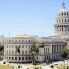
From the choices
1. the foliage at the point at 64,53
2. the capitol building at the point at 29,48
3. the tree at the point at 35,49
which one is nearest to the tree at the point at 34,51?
the tree at the point at 35,49

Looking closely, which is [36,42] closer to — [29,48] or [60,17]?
[29,48]

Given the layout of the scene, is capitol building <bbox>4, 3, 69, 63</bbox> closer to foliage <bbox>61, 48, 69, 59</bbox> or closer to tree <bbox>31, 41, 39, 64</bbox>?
tree <bbox>31, 41, 39, 64</bbox>

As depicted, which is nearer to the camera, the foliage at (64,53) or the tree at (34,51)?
the tree at (34,51)

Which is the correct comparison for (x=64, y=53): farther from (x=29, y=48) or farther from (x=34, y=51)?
(x=29, y=48)

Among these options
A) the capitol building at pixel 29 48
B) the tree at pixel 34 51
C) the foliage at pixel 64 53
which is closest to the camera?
the tree at pixel 34 51

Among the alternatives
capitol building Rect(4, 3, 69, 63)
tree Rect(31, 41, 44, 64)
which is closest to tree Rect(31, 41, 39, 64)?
tree Rect(31, 41, 44, 64)

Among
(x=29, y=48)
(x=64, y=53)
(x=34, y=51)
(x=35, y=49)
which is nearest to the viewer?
(x=35, y=49)

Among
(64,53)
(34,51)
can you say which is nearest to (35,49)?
(34,51)

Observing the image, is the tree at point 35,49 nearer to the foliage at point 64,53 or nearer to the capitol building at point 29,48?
the capitol building at point 29,48

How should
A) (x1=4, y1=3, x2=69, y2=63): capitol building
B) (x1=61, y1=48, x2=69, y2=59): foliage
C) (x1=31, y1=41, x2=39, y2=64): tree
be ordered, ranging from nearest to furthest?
(x1=31, y1=41, x2=39, y2=64): tree → (x1=4, y1=3, x2=69, y2=63): capitol building → (x1=61, y1=48, x2=69, y2=59): foliage

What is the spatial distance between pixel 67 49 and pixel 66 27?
14297mm

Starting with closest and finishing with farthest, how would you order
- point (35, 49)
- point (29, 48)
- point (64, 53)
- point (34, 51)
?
point (35, 49), point (34, 51), point (29, 48), point (64, 53)

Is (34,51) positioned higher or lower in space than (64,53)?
higher

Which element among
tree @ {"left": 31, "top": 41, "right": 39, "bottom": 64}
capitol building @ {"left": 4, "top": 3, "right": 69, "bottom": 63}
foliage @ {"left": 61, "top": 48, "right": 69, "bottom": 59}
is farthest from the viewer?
foliage @ {"left": 61, "top": 48, "right": 69, "bottom": 59}
